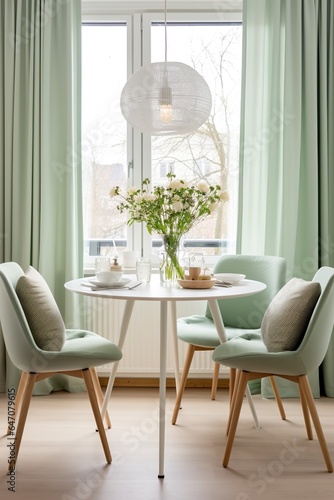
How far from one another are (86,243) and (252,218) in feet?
3.53

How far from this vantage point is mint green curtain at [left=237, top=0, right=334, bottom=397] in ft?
11.0

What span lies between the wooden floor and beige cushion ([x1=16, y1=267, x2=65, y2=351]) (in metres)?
0.52

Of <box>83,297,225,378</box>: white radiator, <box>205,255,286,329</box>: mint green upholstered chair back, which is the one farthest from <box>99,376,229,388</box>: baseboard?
<box>205,255,286,329</box>: mint green upholstered chair back

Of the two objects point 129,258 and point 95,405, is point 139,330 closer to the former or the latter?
point 129,258

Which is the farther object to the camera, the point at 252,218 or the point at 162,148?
the point at 162,148

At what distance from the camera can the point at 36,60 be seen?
3393 millimetres

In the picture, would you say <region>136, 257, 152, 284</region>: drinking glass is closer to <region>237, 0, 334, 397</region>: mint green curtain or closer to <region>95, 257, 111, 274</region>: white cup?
<region>95, 257, 111, 274</region>: white cup

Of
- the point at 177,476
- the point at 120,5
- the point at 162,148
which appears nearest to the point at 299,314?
the point at 177,476

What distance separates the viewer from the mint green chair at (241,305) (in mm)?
2951

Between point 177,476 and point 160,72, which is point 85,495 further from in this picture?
point 160,72

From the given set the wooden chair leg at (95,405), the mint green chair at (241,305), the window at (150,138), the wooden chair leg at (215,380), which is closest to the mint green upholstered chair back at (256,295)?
the mint green chair at (241,305)

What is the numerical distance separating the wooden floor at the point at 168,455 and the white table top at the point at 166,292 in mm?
718

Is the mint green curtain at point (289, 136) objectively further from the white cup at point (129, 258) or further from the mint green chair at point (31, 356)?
the mint green chair at point (31, 356)

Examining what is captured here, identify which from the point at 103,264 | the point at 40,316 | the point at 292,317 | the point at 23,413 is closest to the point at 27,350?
the point at 40,316
